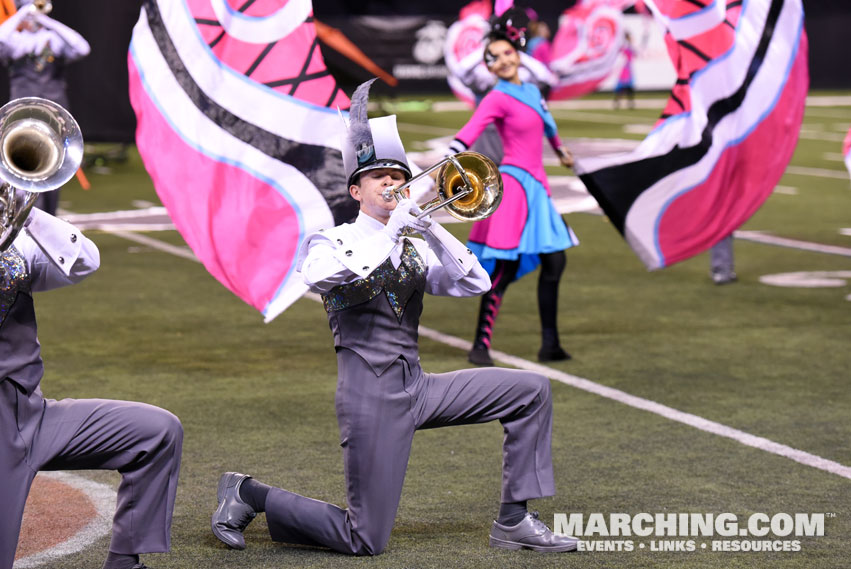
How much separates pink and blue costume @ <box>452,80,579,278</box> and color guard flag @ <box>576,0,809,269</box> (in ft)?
1.18

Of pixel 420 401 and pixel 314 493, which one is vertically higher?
pixel 420 401

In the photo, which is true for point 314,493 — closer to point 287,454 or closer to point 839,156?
point 287,454

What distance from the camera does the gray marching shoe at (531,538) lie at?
426 centimetres

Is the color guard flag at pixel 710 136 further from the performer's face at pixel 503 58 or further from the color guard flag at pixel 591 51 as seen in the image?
the color guard flag at pixel 591 51

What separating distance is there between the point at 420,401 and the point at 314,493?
0.89 metres

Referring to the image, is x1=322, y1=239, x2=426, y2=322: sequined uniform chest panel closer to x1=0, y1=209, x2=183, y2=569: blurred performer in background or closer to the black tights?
x1=0, y1=209, x2=183, y2=569: blurred performer in background

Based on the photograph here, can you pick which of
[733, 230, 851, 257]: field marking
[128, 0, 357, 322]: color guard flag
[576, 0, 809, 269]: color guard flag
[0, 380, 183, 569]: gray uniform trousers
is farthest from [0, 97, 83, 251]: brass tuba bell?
[733, 230, 851, 257]: field marking

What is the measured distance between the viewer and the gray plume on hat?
13.7ft

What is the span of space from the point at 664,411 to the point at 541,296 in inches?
51.0

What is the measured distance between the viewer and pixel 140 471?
3812 mm

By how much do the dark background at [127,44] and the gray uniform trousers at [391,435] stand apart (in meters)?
13.6

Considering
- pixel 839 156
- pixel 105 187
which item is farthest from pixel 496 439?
pixel 839 156

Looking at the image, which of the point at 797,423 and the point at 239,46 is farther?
the point at 239,46

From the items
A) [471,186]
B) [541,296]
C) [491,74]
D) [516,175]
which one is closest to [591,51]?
[491,74]
